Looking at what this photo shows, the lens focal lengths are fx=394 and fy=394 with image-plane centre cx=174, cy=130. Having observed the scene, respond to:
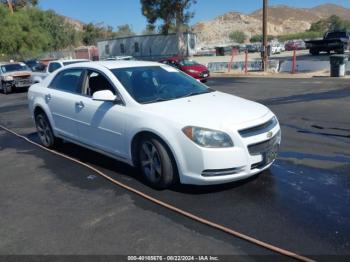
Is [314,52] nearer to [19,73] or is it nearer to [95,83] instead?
[19,73]

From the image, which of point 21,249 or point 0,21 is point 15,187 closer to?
point 21,249

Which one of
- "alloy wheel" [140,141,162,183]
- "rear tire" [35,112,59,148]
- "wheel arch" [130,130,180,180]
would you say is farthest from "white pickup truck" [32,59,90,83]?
"alloy wheel" [140,141,162,183]

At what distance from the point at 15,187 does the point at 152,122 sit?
226 centimetres

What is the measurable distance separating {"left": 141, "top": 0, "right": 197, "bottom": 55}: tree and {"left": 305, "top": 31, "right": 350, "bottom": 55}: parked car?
1243cm

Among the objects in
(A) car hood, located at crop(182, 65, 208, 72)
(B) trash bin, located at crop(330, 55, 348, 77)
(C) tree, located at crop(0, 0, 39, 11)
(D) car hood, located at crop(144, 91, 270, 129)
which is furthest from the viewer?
(C) tree, located at crop(0, 0, 39, 11)

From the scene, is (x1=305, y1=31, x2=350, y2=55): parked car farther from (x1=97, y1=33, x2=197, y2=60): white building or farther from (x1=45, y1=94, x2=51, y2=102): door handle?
(x1=45, y1=94, x2=51, y2=102): door handle

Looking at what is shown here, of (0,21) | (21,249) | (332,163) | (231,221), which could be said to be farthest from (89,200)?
(0,21)

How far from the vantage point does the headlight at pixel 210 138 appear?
432 cm

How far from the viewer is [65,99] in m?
6.30

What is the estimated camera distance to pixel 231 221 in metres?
4.03

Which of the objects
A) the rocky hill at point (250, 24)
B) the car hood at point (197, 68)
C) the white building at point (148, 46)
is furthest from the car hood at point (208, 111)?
the rocky hill at point (250, 24)

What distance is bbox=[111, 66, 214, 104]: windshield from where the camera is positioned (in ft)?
17.3

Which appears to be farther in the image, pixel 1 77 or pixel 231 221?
pixel 1 77

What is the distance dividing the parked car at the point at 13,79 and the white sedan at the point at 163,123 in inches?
584
